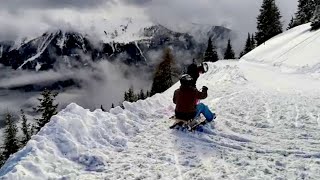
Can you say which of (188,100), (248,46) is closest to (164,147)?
(188,100)

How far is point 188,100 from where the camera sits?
13.2 meters

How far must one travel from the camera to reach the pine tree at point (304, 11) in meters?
75.9

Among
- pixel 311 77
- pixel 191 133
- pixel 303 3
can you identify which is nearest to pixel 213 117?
pixel 191 133

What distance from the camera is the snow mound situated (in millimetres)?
37006

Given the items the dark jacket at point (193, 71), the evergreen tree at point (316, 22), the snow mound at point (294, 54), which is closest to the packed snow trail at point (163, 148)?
the dark jacket at point (193, 71)

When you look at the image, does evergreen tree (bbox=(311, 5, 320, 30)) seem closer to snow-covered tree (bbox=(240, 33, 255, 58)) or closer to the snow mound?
the snow mound

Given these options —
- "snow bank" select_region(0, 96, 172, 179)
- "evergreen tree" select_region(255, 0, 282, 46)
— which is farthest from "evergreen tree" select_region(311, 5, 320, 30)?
"snow bank" select_region(0, 96, 172, 179)

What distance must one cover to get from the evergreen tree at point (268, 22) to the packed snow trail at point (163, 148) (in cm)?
6109

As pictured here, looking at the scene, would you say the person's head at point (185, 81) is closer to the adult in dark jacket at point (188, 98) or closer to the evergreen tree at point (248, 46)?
the adult in dark jacket at point (188, 98)

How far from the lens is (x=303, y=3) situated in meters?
77.8

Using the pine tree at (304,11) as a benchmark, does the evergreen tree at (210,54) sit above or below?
below

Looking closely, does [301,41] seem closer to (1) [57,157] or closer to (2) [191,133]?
(2) [191,133]

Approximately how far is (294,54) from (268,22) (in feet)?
103

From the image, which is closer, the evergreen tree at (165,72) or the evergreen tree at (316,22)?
the evergreen tree at (316,22)
